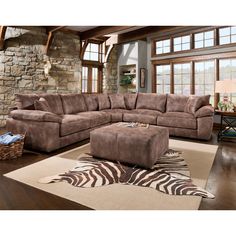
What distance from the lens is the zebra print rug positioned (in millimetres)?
1933

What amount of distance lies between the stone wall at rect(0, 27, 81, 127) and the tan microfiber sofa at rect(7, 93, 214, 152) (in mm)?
1380

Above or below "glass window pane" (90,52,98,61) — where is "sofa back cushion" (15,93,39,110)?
below

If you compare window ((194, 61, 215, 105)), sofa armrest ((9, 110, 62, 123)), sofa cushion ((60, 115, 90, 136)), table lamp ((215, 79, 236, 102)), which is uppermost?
window ((194, 61, 215, 105))

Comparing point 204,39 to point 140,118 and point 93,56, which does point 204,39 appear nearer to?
point 140,118

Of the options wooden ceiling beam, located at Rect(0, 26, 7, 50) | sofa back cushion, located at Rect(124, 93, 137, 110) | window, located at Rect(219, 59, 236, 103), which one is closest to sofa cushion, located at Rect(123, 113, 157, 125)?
sofa back cushion, located at Rect(124, 93, 137, 110)

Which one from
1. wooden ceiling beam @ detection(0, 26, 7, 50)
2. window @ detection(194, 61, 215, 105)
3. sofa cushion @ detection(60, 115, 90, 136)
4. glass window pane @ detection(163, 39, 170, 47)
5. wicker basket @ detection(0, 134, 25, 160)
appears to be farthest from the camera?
glass window pane @ detection(163, 39, 170, 47)

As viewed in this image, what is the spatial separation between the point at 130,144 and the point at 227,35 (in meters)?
A: 4.47

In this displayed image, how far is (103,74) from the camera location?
22.8 ft

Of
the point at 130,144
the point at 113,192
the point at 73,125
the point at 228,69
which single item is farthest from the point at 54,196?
the point at 228,69

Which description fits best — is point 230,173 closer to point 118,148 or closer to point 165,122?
point 118,148

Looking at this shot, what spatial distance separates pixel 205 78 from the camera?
5.66 metres

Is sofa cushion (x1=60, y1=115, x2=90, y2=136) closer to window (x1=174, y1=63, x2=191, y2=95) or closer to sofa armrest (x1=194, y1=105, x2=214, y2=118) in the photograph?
sofa armrest (x1=194, y1=105, x2=214, y2=118)

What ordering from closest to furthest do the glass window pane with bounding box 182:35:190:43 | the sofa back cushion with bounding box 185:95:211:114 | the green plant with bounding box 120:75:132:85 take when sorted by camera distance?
1. the sofa back cushion with bounding box 185:95:211:114
2. the glass window pane with bounding box 182:35:190:43
3. the green plant with bounding box 120:75:132:85
